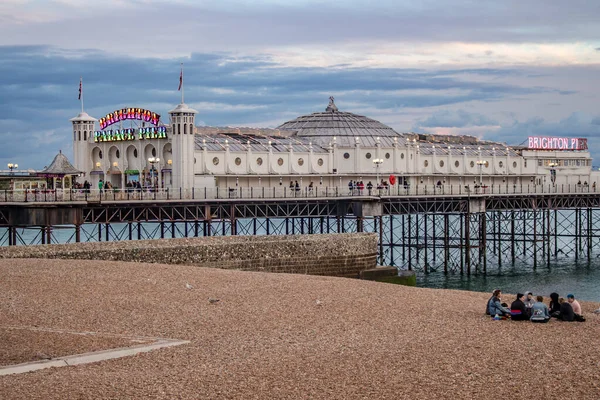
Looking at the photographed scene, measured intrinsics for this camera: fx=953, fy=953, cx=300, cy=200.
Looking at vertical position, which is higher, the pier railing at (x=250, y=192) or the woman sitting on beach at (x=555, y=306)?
the pier railing at (x=250, y=192)

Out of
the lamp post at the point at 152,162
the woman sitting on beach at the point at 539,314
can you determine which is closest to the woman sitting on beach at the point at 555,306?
the woman sitting on beach at the point at 539,314

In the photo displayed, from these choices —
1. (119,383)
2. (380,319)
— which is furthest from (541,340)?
(119,383)

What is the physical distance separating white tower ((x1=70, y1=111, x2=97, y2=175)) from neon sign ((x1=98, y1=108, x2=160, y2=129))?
1.17m

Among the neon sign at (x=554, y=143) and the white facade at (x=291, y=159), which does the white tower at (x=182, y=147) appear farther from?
the neon sign at (x=554, y=143)

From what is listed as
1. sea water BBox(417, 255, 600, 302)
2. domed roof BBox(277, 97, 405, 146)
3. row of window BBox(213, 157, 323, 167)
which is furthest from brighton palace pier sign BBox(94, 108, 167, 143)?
sea water BBox(417, 255, 600, 302)

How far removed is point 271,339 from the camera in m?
23.2

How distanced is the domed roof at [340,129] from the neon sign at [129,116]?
698 inches

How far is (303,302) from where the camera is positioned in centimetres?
2941

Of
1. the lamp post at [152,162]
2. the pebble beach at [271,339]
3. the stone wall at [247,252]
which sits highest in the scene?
the lamp post at [152,162]

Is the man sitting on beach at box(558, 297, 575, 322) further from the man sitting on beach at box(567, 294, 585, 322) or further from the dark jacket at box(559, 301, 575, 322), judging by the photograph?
the man sitting on beach at box(567, 294, 585, 322)

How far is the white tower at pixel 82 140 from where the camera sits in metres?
71.2

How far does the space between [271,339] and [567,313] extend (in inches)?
361

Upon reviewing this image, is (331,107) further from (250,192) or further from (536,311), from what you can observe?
(536,311)

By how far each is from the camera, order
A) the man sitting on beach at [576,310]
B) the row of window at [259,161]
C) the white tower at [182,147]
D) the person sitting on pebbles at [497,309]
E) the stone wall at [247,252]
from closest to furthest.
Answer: the man sitting on beach at [576,310] → the person sitting on pebbles at [497,309] → the stone wall at [247,252] → the white tower at [182,147] → the row of window at [259,161]
